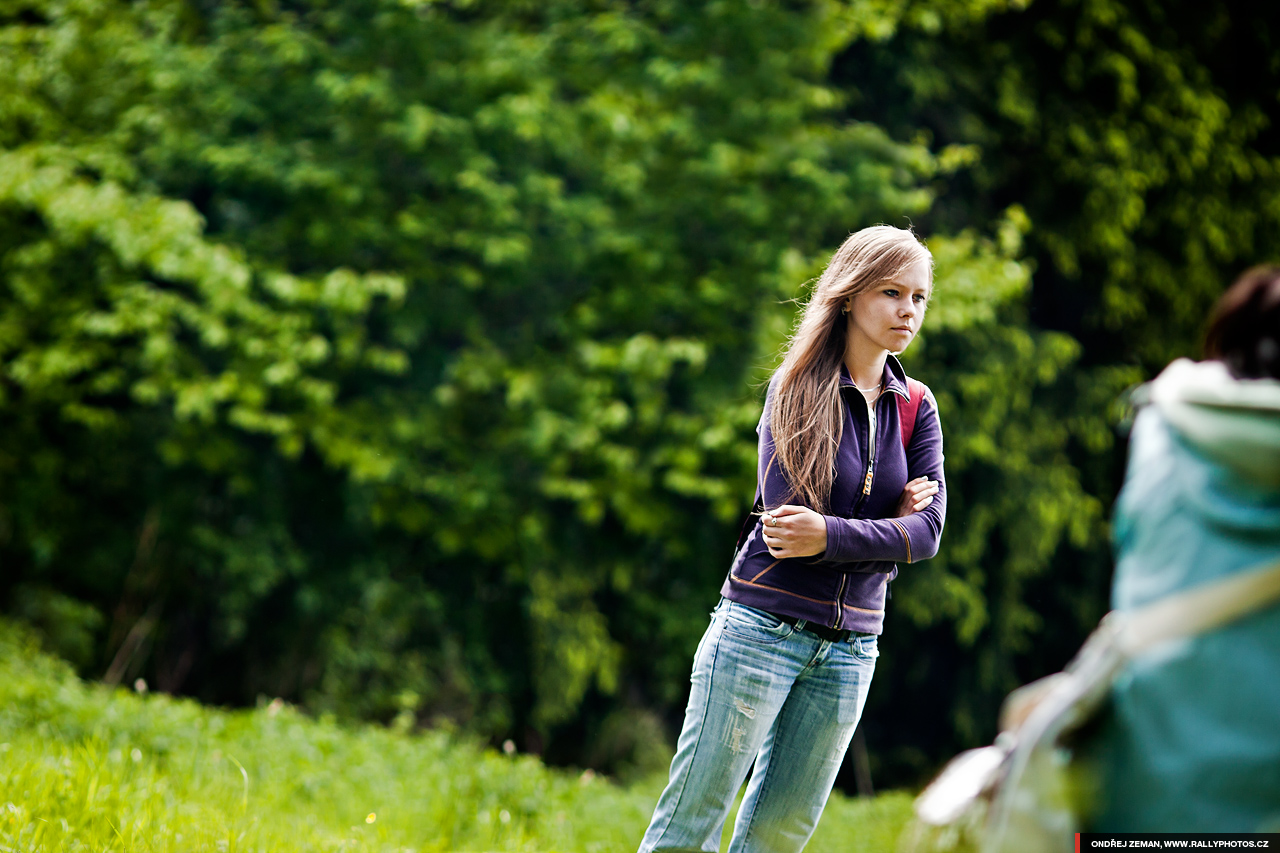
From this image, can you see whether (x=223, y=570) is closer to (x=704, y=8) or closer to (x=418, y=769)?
(x=418, y=769)

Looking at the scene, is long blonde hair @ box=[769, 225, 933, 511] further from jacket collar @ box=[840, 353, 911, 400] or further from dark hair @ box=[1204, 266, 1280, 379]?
dark hair @ box=[1204, 266, 1280, 379]

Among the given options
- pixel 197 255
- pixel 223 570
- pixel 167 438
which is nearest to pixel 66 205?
pixel 197 255

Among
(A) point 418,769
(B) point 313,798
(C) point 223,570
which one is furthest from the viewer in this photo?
(C) point 223,570

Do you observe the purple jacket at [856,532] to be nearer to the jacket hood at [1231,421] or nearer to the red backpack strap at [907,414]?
the red backpack strap at [907,414]

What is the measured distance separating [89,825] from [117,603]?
5690 mm

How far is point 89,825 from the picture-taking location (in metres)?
3.14

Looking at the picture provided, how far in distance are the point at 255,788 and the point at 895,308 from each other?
3.47 m

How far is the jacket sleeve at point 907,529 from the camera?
2217mm

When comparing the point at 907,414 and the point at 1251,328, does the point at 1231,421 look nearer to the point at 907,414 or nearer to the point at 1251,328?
the point at 1251,328

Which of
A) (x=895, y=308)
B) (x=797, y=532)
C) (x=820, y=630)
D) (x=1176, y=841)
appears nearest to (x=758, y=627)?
(x=820, y=630)

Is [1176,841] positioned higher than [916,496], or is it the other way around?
[1176,841]

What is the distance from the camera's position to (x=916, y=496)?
92.8 inches

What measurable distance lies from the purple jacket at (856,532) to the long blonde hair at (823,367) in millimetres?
38

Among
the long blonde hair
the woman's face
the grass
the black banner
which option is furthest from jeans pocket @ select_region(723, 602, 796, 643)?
the grass
